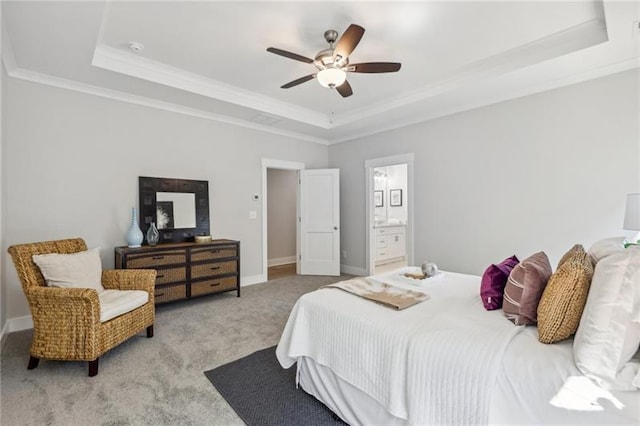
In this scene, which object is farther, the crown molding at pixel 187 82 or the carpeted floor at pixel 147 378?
the crown molding at pixel 187 82

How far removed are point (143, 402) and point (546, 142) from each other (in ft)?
14.7

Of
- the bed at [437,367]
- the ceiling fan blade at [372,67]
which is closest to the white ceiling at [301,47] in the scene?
the ceiling fan blade at [372,67]

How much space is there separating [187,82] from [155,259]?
82.8 inches

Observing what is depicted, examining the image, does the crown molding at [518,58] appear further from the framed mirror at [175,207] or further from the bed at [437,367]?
the framed mirror at [175,207]

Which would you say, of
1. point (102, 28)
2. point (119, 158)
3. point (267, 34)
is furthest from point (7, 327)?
point (267, 34)

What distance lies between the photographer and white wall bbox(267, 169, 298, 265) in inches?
267

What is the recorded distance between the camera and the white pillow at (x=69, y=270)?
2398 millimetres

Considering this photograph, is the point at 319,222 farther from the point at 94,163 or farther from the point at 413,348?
the point at 413,348

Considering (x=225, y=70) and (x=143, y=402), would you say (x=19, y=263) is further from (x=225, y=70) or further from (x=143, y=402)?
(x=225, y=70)

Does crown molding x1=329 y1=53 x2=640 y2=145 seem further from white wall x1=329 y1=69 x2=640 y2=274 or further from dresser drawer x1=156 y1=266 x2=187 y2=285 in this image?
dresser drawer x1=156 y1=266 x2=187 y2=285

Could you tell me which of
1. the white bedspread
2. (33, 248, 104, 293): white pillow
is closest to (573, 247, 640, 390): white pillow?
the white bedspread

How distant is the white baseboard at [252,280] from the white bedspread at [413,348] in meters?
3.00

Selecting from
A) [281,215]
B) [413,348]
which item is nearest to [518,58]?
[413,348]

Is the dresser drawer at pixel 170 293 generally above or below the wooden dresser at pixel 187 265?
below
